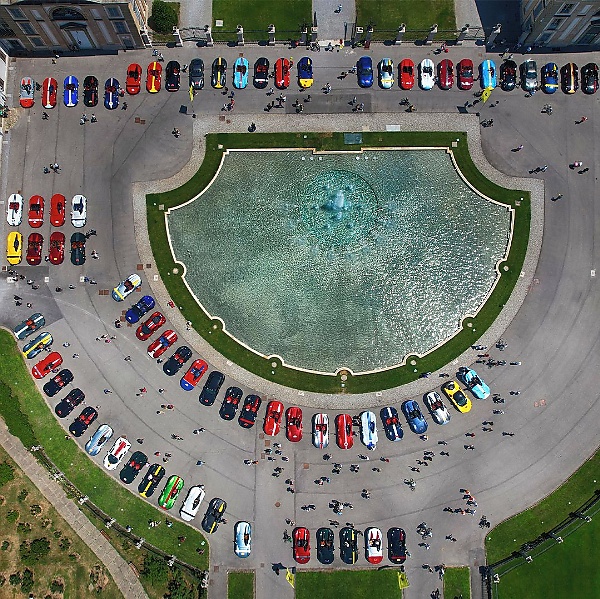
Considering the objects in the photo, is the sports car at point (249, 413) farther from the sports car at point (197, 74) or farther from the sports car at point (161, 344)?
the sports car at point (197, 74)

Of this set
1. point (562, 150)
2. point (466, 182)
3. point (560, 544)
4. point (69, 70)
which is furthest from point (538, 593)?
point (69, 70)

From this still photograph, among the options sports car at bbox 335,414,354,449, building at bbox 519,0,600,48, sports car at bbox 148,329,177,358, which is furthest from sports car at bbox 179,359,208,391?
building at bbox 519,0,600,48

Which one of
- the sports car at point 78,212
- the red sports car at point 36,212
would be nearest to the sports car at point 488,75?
the sports car at point 78,212

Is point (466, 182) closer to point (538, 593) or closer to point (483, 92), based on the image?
point (483, 92)

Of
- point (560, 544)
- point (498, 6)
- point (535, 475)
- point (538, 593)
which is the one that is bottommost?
point (538, 593)

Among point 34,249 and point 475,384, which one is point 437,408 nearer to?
point 475,384
